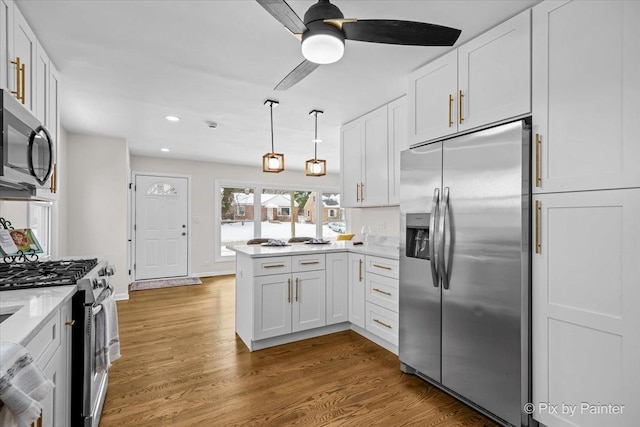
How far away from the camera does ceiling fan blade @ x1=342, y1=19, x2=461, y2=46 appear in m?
1.47

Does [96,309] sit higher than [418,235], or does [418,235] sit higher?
[418,235]

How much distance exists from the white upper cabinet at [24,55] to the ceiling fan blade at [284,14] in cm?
152

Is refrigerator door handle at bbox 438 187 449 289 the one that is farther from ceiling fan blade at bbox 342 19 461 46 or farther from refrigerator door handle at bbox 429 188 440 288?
ceiling fan blade at bbox 342 19 461 46

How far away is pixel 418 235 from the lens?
2.38m

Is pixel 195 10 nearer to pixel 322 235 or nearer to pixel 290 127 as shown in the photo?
pixel 290 127

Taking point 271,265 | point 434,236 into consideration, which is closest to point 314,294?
point 271,265

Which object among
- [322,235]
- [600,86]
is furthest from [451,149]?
[322,235]

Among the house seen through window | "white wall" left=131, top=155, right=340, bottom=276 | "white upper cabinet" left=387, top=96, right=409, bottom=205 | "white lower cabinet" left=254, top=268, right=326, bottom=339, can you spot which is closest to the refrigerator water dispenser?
"white upper cabinet" left=387, top=96, right=409, bottom=205

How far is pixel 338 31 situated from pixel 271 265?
2.03 metres

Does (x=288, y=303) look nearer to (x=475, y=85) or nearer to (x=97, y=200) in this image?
(x=475, y=85)

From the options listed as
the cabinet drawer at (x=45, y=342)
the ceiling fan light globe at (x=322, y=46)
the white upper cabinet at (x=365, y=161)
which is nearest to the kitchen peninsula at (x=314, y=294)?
the white upper cabinet at (x=365, y=161)

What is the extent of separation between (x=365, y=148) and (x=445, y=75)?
1424 mm

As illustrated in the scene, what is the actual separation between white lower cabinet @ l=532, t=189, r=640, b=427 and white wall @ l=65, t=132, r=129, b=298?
4894mm

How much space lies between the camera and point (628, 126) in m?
1.42
